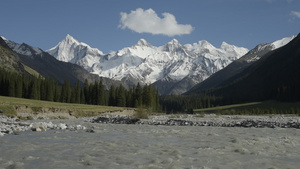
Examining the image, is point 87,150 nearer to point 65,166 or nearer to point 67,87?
point 65,166

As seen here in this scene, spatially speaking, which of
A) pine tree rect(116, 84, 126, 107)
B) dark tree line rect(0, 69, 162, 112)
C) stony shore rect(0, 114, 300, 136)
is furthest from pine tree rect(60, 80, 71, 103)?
stony shore rect(0, 114, 300, 136)

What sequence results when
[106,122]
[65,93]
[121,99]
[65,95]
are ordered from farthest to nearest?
[65,93] → [65,95] → [121,99] → [106,122]

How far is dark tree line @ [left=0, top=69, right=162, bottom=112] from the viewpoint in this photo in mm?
105938

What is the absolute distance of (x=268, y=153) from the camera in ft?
46.0

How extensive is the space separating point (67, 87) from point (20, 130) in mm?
101538

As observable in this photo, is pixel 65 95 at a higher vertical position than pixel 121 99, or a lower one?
higher

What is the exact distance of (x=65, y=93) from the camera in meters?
121

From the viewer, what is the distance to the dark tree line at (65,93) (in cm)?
10594

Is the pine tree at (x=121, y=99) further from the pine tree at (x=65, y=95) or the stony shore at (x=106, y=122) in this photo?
the stony shore at (x=106, y=122)

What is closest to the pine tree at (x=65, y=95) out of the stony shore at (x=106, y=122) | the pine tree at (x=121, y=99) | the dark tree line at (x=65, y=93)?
the dark tree line at (x=65, y=93)

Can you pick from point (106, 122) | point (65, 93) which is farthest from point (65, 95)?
point (106, 122)

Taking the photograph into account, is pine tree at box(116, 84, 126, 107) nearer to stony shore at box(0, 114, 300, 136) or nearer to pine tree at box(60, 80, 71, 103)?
pine tree at box(60, 80, 71, 103)

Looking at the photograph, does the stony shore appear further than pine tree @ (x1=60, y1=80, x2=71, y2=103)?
No

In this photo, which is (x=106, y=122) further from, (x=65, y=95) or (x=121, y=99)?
(x=65, y=95)
